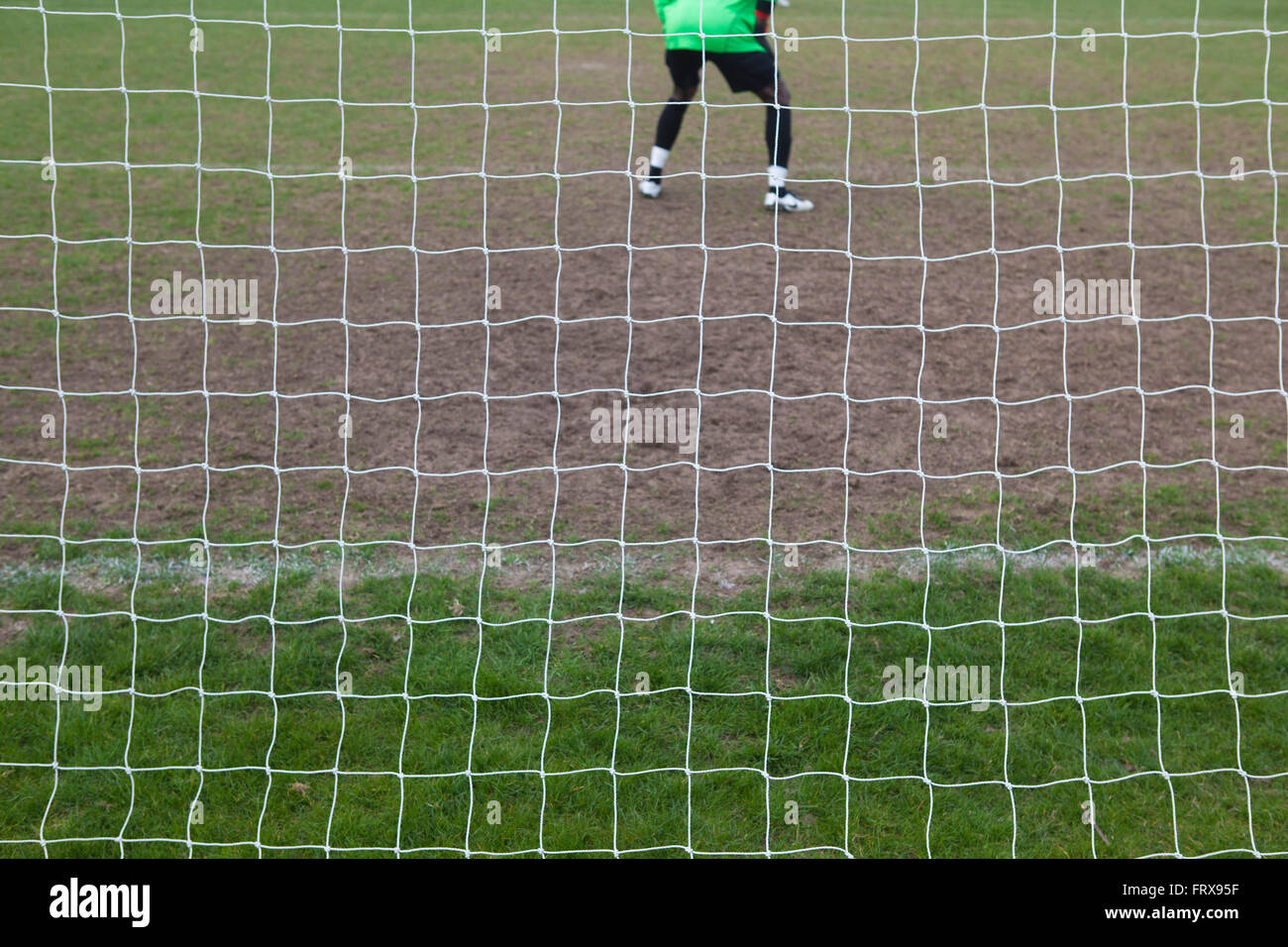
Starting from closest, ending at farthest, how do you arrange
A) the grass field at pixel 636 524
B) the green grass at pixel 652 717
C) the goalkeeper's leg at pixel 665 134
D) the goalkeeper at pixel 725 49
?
the green grass at pixel 652 717 < the grass field at pixel 636 524 < the goalkeeper at pixel 725 49 < the goalkeeper's leg at pixel 665 134

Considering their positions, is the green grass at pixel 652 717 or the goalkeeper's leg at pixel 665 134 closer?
the green grass at pixel 652 717

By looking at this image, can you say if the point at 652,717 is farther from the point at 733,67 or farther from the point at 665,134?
the point at 665,134

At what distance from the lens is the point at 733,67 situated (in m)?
6.77

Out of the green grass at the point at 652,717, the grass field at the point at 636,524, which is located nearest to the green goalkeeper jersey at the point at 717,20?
the grass field at the point at 636,524

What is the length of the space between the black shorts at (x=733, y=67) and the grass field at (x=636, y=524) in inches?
31.1

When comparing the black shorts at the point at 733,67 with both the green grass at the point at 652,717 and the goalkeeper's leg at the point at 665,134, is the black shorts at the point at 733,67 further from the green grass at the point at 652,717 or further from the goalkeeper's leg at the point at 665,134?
the green grass at the point at 652,717

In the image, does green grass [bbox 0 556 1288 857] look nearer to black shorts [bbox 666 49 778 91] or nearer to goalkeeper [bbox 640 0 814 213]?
goalkeeper [bbox 640 0 814 213]

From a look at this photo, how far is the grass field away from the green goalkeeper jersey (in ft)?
3.26

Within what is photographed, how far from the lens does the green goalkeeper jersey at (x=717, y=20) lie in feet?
21.8

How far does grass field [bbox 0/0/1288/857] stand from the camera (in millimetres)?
3109

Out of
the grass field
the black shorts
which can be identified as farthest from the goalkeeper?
the grass field

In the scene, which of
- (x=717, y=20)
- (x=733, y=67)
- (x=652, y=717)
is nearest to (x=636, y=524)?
(x=652, y=717)

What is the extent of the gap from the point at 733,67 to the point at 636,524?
142 inches

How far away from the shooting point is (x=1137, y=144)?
9.21m
